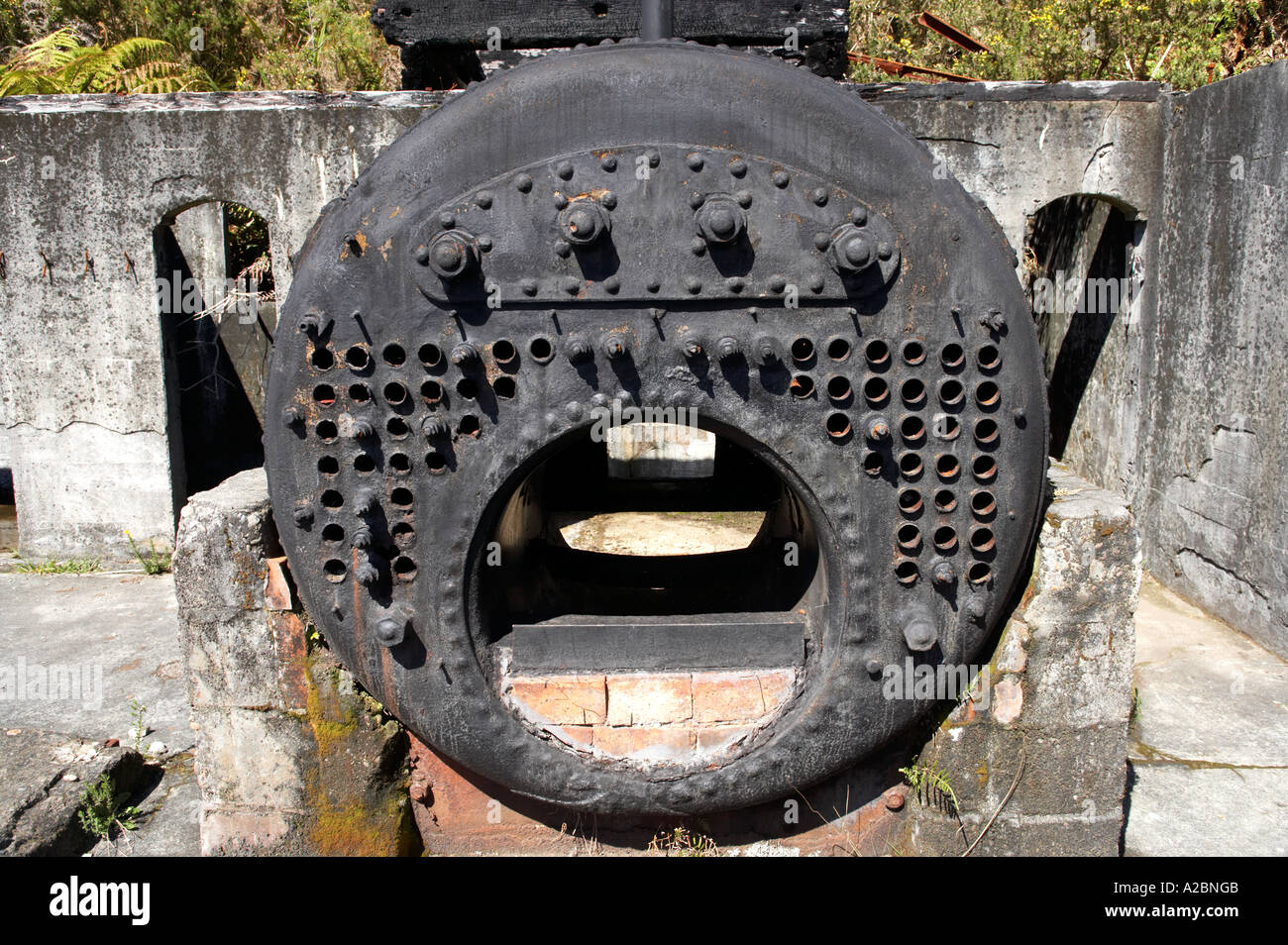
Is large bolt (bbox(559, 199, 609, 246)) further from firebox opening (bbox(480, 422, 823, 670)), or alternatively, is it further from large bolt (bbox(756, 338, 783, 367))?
firebox opening (bbox(480, 422, 823, 670))

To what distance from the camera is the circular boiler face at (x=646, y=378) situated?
7.46ft

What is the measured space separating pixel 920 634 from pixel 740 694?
54 cm

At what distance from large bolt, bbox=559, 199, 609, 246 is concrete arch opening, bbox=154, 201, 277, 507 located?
5.62 m

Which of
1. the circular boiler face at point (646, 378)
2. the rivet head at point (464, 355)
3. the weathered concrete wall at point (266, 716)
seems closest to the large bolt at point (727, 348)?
the circular boiler face at point (646, 378)

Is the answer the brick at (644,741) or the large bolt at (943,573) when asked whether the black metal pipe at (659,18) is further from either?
the brick at (644,741)

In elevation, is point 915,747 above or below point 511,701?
below

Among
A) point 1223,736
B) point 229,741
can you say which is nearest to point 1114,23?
point 1223,736

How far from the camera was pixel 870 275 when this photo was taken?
230 cm

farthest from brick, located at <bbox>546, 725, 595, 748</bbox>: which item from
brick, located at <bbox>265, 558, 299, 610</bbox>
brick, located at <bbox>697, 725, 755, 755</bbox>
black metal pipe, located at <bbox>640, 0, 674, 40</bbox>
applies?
black metal pipe, located at <bbox>640, 0, 674, 40</bbox>

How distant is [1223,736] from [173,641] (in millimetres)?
4818

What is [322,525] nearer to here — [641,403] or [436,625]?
[436,625]

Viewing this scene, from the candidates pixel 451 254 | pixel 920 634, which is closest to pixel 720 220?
pixel 451 254

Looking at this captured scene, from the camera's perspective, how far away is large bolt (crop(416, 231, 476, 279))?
7.27 feet

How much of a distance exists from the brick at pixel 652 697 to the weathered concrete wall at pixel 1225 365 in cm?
349
